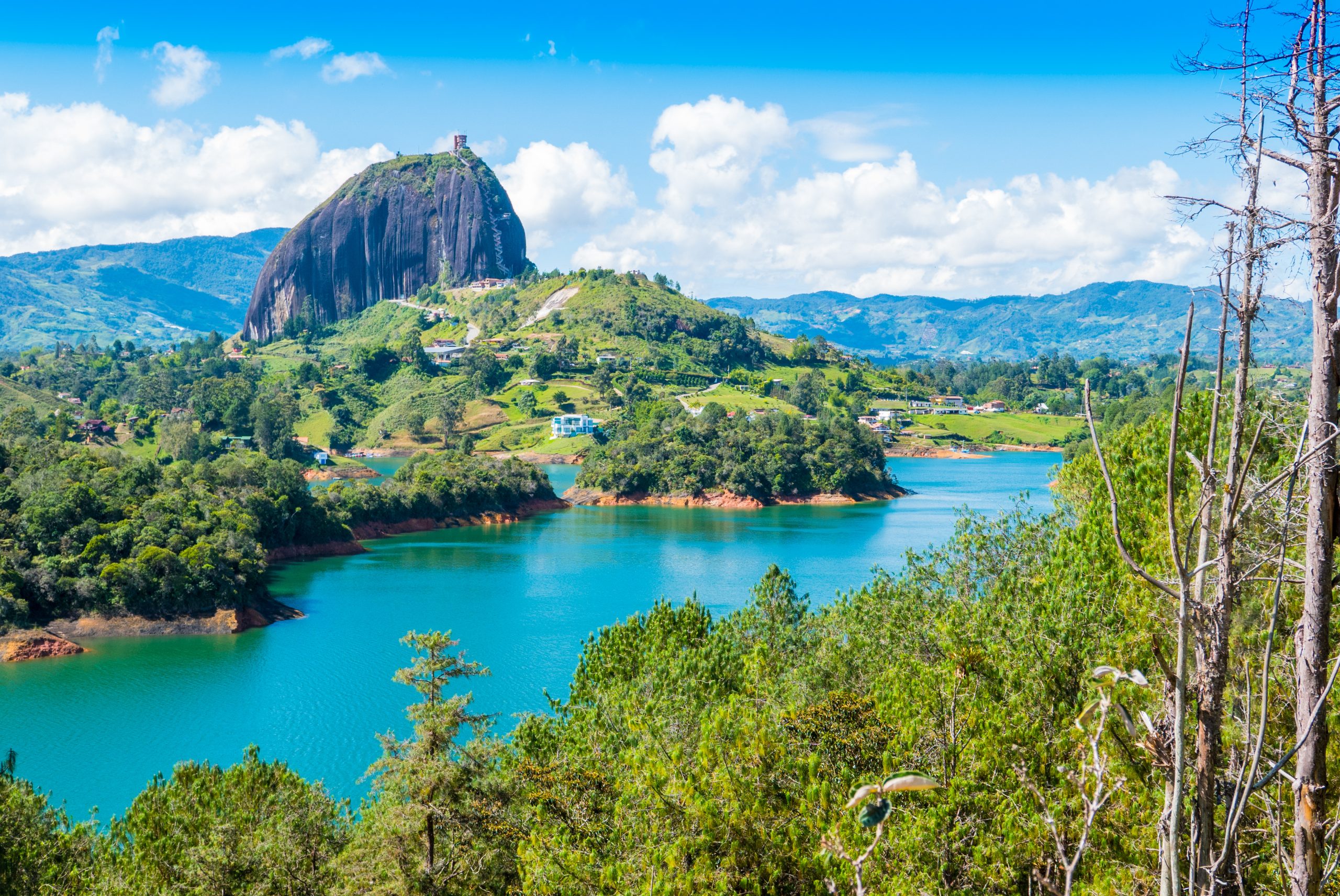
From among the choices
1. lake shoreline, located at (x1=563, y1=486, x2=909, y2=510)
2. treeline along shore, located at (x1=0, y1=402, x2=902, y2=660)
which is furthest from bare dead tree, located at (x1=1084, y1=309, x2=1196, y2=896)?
lake shoreline, located at (x1=563, y1=486, x2=909, y2=510)

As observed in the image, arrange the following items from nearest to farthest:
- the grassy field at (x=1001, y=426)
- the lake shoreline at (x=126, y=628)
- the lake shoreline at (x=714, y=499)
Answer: the lake shoreline at (x=126, y=628), the lake shoreline at (x=714, y=499), the grassy field at (x=1001, y=426)

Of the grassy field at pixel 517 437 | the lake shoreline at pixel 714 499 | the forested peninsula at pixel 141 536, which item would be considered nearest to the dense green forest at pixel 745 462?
the lake shoreline at pixel 714 499

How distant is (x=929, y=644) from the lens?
17734mm

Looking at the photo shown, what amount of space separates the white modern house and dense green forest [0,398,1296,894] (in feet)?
300

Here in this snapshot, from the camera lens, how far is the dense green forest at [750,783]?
1105cm

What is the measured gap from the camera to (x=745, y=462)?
86.4 meters

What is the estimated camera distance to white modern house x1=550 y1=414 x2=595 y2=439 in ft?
365

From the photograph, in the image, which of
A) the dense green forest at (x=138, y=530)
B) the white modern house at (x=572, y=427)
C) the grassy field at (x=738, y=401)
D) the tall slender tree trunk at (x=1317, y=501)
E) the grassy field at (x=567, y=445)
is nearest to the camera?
the tall slender tree trunk at (x=1317, y=501)

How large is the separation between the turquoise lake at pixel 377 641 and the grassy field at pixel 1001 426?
52.9 m

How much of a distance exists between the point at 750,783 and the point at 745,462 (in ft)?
243

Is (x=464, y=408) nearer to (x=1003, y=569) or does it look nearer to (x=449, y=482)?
(x=449, y=482)

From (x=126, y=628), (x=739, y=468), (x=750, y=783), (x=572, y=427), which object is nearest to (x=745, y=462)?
(x=739, y=468)

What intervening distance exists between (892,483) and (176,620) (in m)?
62.9

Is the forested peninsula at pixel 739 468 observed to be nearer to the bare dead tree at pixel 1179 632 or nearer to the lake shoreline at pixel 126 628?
the lake shoreline at pixel 126 628
